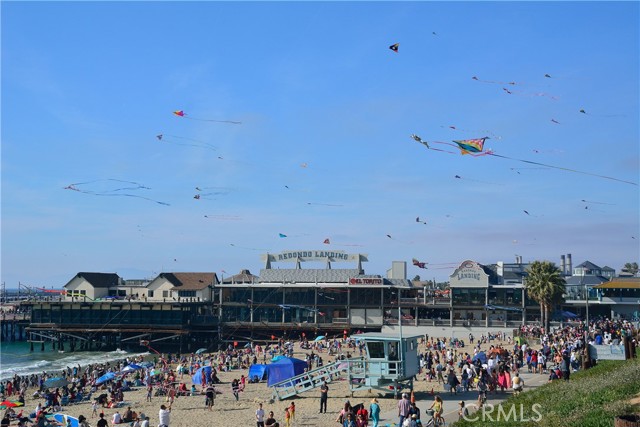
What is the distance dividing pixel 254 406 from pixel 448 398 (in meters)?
9.37

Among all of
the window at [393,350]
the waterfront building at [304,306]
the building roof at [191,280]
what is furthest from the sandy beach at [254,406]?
the building roof at [191,280]

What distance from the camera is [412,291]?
75125 millimetres

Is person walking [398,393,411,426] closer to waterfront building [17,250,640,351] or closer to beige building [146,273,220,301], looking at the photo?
waterfront building [17,250,640,351]

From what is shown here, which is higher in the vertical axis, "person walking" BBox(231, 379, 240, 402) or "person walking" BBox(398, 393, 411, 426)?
"person walking" BBox(398, 393, 411, 426)

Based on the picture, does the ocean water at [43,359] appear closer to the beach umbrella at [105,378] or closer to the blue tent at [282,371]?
the beach umbrella at [105,378]

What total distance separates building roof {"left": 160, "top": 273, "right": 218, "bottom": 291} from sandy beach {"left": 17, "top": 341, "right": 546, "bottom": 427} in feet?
141

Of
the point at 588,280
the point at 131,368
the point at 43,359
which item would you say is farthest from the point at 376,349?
the point at 588,280

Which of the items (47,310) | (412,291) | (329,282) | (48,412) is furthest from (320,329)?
(48,412)

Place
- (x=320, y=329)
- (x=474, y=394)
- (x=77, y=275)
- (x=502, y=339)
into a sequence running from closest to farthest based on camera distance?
(x=474, y=394) → (x=502, y=339) → (x=320, y=329) → (x=77, y=275)

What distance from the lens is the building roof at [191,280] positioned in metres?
81.5

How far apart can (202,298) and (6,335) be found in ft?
129

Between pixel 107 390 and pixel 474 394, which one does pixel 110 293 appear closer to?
pixel 107 390

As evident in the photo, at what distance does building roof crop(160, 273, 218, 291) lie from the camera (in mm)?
81500

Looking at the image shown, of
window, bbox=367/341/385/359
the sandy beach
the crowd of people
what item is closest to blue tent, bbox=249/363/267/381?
the crowd of people
